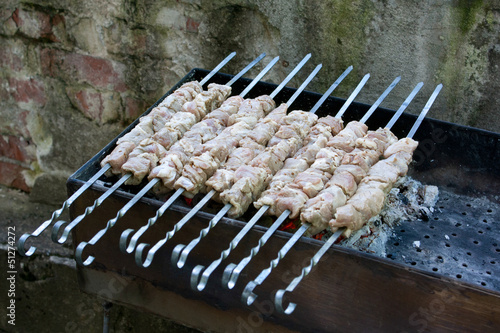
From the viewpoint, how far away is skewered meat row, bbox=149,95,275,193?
2.02 m

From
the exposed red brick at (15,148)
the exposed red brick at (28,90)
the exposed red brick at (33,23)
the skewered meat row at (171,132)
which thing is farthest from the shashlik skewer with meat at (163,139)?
the exposed red brick at (15,148)

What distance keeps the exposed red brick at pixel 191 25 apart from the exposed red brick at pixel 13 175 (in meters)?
1.48

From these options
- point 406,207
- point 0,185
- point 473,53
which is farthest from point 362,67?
point 0,185

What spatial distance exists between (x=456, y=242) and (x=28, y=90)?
2521 mm

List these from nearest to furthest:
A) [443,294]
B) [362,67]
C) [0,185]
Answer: [443,294] → [362,67] → [0,185]

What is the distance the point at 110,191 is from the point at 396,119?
1151 millimetres

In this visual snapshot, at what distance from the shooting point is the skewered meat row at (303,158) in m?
1.94

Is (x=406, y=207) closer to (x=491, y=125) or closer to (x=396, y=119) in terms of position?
(x=396, y=119)

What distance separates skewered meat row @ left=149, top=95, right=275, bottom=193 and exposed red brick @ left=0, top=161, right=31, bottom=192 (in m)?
1.89

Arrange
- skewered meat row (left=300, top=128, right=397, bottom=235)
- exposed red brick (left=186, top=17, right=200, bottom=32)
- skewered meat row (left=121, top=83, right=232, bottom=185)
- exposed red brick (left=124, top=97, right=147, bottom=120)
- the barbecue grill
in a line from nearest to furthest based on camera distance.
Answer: the barbecue grill
skewered meat row (left=300, top=128, right=397, bottom=235)
skewered meat row (left=121, top=83, right=232, bottom=185)
exposed red brick (left=186, top=17, right=200, bottom=32)
exposed red brick (left=124, top=97, right=147, bottom=120)

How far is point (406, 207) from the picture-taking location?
2350mm

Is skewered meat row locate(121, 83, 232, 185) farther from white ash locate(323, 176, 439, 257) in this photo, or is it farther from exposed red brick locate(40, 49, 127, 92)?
exposed red brick locate(40, 49, 127, 92)

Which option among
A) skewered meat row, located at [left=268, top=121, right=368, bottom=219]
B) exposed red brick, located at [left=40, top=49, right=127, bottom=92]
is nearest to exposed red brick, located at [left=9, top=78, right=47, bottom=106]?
exposed red brick, located at [left=40, top=49, right=127, bottom=92]

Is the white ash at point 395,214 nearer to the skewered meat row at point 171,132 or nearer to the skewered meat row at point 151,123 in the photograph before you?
the skewered meat row at point 171,132
